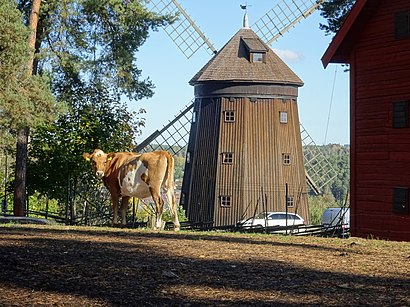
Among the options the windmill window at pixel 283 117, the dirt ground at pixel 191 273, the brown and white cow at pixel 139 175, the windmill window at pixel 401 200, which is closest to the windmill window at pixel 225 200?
the windmill window at pixel 283 117

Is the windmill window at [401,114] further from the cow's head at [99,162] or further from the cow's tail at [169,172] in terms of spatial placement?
the cow's head at [99,162]

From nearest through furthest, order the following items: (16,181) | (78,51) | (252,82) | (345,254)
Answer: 1. (345,254)
2. (16,181)
3. (78,51)
4. (252,82)

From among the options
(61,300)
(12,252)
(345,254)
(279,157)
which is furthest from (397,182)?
(279,157)

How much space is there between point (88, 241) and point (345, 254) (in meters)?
4.36

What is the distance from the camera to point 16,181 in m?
39.5

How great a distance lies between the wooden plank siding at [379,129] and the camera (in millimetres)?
28438

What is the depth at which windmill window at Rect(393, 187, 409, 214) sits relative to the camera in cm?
2812

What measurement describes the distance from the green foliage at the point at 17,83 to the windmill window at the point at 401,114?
1356 centimetres

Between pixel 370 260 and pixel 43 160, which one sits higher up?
pixel 43 160

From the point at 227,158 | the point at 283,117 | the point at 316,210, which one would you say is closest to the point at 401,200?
the point at 227,158

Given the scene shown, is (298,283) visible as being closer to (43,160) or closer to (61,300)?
(61,300)

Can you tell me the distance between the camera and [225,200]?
53.8 m

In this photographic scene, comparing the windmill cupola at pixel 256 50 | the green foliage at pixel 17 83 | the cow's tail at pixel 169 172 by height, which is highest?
the windmill cupola at pixel 256 50

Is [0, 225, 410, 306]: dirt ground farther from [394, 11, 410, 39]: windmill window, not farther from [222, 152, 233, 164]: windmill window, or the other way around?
[222, 152, 233, 164]: windmill window
